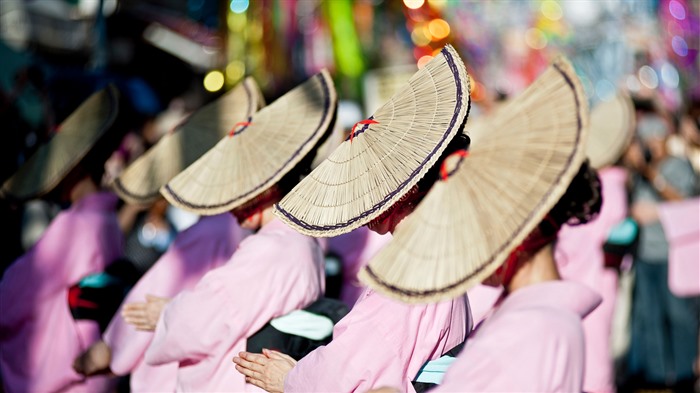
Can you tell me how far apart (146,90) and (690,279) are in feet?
14.8

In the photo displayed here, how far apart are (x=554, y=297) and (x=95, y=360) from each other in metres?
2.35

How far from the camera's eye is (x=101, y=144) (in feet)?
13.2

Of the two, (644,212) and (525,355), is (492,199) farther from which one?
(644,212)

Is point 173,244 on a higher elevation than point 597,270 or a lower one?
higher

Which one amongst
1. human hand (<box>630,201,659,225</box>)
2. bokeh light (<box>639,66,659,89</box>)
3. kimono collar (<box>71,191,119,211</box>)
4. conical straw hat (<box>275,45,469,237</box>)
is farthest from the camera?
bokeh light (<box>639,66,659,89</box>)

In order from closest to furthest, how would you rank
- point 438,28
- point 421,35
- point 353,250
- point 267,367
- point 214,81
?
point 267,367, point 353,250, point 214,81, point 438,28, point 421,35

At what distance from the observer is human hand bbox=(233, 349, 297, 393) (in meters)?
2.58

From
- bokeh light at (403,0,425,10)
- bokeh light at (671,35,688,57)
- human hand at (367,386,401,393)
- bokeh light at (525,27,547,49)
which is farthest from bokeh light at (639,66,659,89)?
human hand at (367,386,401,393)

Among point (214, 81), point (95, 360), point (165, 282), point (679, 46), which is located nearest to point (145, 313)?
point (165, 282)

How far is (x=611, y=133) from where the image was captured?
5.38 metres

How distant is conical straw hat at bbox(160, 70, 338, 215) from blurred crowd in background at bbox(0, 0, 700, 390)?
53.6 inches

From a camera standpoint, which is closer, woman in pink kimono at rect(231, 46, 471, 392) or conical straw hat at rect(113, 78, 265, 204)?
woman in pink kimono at rect(231, 46, 471, 392)

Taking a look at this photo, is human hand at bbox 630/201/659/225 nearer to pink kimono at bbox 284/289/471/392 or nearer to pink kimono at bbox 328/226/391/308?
pink kimono at bbox 328/226/391/308

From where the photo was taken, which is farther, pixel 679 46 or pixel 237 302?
pixel 679 46
